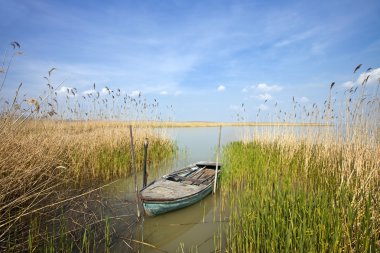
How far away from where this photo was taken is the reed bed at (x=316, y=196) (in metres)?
2.66

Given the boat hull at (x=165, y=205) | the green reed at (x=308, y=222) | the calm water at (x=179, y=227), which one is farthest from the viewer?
the boat hull at (x=165, y=205)

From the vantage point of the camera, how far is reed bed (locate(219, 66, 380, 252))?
2.66 meters

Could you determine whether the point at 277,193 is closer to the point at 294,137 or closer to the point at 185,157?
the point at 294,137

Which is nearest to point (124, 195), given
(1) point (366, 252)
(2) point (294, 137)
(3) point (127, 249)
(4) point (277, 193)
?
(3) point (127, 249)

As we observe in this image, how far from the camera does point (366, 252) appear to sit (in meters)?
2.25

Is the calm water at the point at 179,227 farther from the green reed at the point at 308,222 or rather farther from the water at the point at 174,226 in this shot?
the green reed at the point at 308,222

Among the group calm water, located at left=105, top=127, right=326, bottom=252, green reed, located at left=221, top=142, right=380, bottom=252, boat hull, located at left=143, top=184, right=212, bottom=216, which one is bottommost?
calm water, located at left=105, top=127, right=326, bottom=252

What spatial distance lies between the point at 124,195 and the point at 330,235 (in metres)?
5.18

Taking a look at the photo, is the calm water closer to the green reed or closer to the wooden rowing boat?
the wooden rowing boat

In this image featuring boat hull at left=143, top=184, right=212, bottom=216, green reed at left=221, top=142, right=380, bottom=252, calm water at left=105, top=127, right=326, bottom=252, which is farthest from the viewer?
boat hull at left=143, top=184, right=212, bottom=216

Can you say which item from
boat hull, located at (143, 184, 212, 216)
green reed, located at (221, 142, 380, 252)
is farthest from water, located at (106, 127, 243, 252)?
green reed, located at (221, 142, 380, 252)

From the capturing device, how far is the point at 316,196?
11.6 ft

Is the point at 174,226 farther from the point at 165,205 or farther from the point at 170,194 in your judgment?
the point at 170,194

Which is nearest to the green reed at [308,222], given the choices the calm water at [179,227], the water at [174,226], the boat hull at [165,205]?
the calm water at [179,227]
